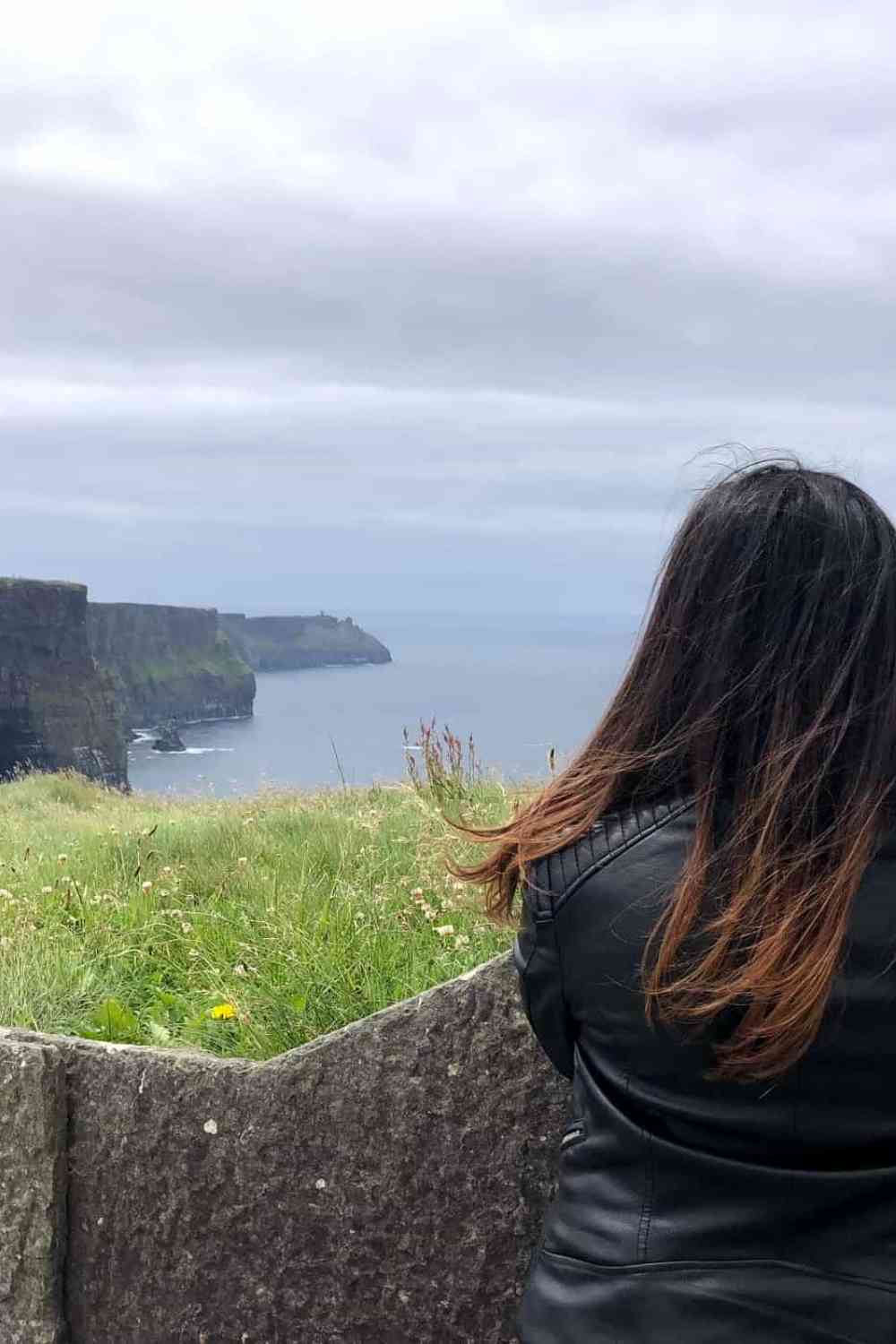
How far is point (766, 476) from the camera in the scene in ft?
6.91

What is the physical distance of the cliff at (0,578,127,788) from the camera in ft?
252

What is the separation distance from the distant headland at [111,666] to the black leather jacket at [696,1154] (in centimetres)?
2253

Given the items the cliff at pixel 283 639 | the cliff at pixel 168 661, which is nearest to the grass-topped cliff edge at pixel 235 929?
the cliff at pixel 168 661

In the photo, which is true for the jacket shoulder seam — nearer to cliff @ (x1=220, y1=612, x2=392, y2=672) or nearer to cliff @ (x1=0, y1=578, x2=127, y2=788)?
cliff @ (x1=0, y1=578, x2=127, y2=788)

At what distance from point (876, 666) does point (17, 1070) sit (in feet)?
Result: 8.41

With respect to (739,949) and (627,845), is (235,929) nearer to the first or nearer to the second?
(627,845)

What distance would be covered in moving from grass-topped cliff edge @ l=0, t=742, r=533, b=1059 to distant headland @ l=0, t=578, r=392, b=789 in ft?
60.7

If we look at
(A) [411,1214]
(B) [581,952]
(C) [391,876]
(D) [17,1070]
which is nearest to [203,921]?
Answer: (C) [391,876]

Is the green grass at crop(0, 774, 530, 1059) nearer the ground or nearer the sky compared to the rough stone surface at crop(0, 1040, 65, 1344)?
nearer the sky

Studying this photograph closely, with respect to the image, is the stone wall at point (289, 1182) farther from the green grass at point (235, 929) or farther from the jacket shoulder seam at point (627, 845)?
the jacket shoulder seam at point (627, 845)

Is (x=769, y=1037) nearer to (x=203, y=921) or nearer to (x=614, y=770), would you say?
(x=614, y=770)

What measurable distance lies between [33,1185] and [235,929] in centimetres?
118

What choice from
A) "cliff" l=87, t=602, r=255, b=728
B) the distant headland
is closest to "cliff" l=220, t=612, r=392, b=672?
the distant headland

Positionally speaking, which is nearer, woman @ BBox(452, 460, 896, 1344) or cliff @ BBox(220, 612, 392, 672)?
woman @ BBox(452, 460, 896, 1344)
